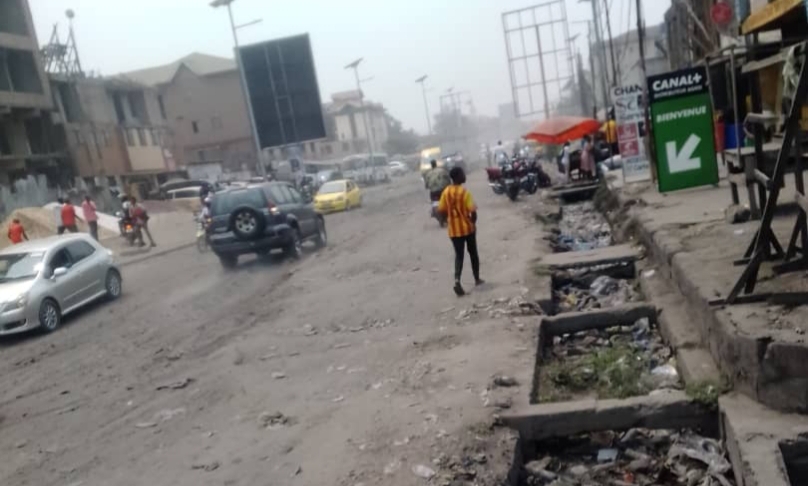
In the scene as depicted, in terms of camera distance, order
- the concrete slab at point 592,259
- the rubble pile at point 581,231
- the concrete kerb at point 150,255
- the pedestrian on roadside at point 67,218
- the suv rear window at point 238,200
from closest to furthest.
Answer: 1. the concrete slab at point 592,259
2. the rubble pile at point 581,231
3. the suv rear window at point 238,200
4. the pedestrian on roadside at point 67,218
5. the concrete kerb at point 150,255

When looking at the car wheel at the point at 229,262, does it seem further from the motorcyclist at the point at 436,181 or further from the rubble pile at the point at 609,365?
the rubble pile at the point at 609,365

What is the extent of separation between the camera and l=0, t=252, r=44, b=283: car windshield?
1248 centimetres

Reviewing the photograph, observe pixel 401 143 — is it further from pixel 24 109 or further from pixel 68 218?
pixel 68 218

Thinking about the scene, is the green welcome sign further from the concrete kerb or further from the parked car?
the concrete kerb

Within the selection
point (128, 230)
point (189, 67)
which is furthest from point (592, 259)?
point (189, 67)

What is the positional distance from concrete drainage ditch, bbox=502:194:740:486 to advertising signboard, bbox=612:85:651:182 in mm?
9634

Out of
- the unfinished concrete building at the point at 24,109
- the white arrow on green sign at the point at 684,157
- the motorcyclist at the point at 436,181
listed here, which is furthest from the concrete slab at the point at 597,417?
the unfinished concrete building at the point at 24,109

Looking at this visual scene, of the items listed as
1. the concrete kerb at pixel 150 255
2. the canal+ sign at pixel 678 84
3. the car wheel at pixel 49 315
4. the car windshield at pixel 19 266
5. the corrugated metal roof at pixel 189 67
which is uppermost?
the corrugated metal roof at pixel 189 67

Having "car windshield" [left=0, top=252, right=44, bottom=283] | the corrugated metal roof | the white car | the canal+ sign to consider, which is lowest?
the white car

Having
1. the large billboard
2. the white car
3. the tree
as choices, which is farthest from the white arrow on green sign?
the tree

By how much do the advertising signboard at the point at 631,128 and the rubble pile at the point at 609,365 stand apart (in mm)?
9746

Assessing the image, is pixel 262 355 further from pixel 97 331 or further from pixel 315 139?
pixel 315 139

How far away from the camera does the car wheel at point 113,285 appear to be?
1473 cm

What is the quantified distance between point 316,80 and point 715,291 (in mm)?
31059
